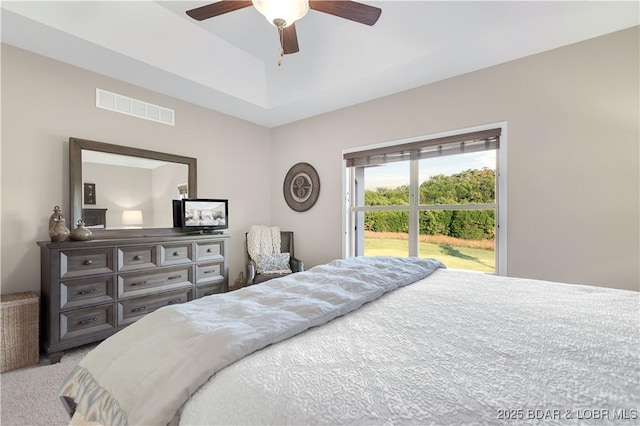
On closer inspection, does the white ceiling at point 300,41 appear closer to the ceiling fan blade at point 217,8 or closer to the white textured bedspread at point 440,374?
the ceiling fan blade at point 217,8

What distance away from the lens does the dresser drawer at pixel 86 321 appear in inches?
91.0

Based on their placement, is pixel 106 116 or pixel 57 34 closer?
pixel 57 34

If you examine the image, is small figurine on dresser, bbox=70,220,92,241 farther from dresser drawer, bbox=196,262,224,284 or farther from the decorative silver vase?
dresser drawer, bbox=196,262,224,284

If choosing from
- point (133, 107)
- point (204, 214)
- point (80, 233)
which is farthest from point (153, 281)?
point (133, 107)

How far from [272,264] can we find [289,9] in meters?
2.91

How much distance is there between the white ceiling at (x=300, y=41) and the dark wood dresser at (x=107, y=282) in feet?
5.56

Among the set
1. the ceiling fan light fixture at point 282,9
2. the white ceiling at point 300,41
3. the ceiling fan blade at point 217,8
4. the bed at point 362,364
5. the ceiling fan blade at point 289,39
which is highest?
the white ceiling at point 300,41

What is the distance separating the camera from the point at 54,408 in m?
1.75

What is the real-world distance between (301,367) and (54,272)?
99.5 inches

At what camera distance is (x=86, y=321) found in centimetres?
241

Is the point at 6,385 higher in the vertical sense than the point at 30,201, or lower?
lower

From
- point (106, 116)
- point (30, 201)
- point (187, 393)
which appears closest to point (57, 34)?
point (106, 116)

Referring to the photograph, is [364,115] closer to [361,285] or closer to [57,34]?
[361,285]

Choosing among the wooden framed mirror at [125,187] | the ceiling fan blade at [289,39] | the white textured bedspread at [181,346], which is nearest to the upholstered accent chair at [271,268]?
the wooden framed mirror at [125,187]
